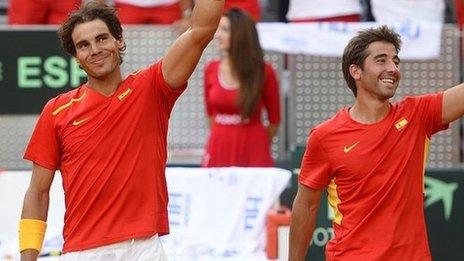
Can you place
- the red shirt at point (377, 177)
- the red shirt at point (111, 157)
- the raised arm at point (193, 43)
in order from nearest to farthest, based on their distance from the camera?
the raised arm at point (193, 43) < the red shirt at point (111, 157) < the red shirt at point (377, 177)

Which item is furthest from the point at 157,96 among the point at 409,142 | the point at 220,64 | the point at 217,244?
the point at 220,64

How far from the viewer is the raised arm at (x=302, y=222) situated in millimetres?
6555

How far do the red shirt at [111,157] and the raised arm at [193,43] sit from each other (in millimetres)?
83

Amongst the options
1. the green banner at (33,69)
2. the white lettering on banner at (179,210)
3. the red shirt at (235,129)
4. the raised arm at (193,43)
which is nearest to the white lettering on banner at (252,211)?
the white lettering on banner at (179,210)

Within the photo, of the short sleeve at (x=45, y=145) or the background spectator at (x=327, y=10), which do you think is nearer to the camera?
the short sleeve at (x=45, y=145)

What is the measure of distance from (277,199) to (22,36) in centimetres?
305

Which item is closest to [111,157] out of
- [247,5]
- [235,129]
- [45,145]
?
[45,145]

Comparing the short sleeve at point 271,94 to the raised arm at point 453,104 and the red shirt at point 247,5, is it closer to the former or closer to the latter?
the red shirt at point 247,5

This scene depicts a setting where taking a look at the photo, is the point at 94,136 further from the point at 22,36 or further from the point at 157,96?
the point at 22,36

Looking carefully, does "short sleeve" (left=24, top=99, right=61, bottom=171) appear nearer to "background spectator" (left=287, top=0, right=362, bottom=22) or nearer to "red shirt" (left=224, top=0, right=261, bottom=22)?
"red shirt" (left=224, top=0, right=261, bottom=22)

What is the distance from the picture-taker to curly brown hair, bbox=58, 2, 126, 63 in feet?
20.5

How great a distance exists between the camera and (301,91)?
1105cm

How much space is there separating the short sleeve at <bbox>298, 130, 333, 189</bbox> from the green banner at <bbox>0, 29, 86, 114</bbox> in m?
4.60

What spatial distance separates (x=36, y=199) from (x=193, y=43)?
1.06m
